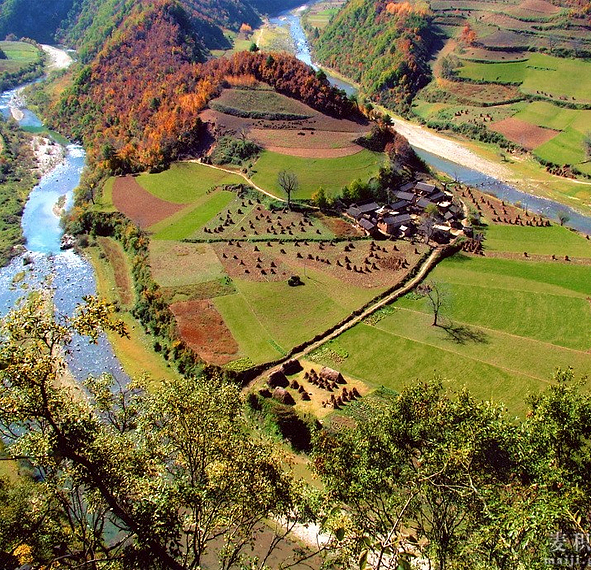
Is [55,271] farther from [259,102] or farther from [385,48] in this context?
[385,48]

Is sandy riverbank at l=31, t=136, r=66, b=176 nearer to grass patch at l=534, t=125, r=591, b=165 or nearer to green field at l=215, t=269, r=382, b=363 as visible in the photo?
green field at l=215, t=269, r=382, b=363

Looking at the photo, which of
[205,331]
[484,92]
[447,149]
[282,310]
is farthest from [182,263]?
[484,92]

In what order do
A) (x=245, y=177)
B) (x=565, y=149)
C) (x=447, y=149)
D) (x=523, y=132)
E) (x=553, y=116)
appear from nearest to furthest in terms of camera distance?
(x=245, y=177) < (x=565, y=149) < (x=447, y=149) < (x=523, y=132) < (x=553, y=116)

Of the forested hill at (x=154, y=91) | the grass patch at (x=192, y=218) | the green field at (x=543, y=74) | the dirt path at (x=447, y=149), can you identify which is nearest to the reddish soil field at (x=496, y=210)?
the dirt path at (x=447, y=149)

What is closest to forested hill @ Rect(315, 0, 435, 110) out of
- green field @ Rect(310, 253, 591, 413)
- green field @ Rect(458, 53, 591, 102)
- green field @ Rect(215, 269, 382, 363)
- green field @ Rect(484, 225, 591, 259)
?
green field @ Rect(458, 53, 591, 102)

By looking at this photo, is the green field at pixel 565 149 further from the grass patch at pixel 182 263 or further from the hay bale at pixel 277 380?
the hay bale at pixel 277 380

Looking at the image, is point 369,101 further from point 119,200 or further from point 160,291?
point 160,291
